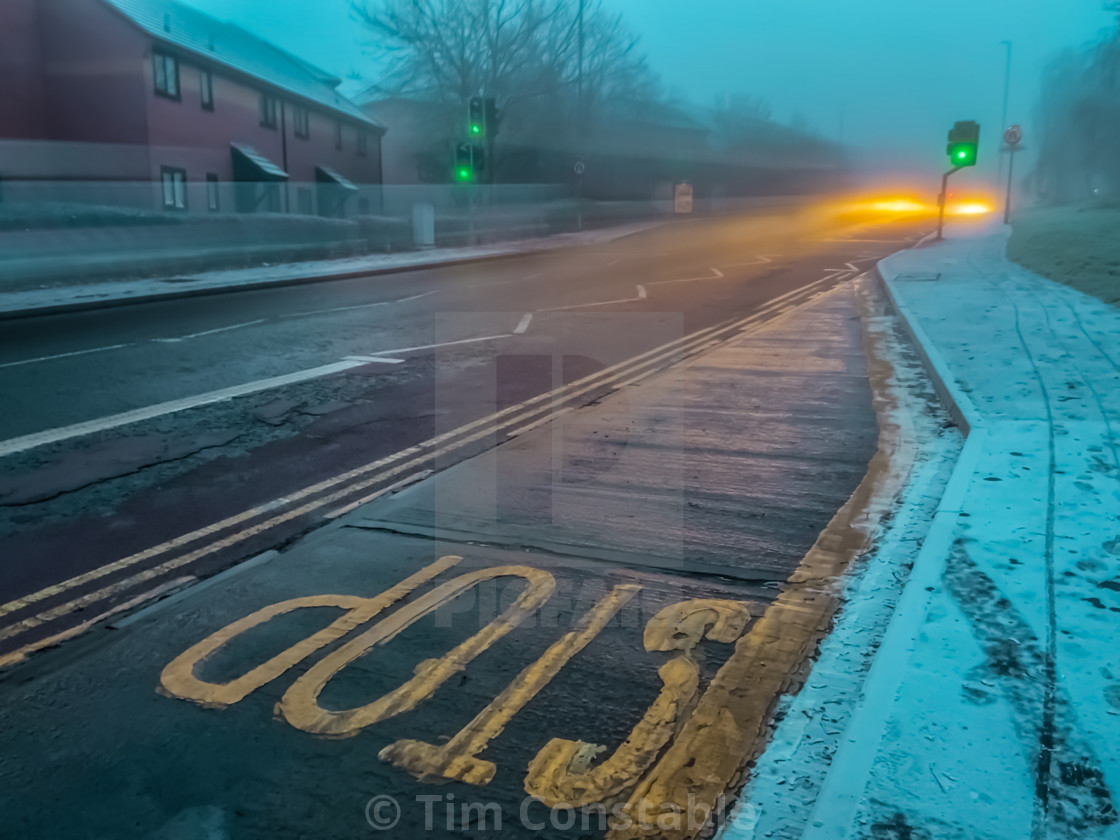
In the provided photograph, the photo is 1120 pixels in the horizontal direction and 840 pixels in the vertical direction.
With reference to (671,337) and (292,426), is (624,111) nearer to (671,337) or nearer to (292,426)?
(671,337)

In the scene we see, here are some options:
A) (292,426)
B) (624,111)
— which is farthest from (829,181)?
(292,426)

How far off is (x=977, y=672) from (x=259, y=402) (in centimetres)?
686

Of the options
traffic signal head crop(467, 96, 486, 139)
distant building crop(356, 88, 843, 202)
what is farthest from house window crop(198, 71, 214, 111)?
traffic signal head crop(467, 96, 486, 139)

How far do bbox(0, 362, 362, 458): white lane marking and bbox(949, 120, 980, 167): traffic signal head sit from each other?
22.8 m

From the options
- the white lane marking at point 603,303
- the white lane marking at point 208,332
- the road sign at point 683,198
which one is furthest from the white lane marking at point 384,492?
the road sign at point 683,198

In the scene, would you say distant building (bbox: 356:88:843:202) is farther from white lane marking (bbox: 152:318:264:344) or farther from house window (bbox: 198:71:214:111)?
white lane marking (bbox: 152:318:264:344)

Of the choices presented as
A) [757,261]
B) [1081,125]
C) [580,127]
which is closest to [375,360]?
[757,261]

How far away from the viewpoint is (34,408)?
27.2 feet

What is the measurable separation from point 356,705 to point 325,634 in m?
0.65

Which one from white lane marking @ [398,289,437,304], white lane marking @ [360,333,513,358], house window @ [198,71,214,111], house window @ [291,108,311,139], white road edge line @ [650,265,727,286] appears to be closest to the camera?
white lane marking @ [360,333,513,358]

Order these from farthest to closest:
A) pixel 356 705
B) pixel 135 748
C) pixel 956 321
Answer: pixel 956 321, pixel 356 705, pixel 135 748

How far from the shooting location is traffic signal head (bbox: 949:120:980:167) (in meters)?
27.0

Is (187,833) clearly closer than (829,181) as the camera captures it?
Yes

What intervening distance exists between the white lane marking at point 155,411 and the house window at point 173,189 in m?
20.0
